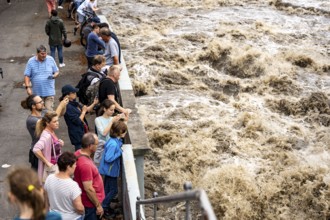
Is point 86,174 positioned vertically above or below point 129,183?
above

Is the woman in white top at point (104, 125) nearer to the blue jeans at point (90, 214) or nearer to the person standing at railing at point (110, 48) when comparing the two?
the blue jeans at point (90, 214)

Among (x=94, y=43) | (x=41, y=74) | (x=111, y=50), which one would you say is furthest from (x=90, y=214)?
(x=94, y=43)

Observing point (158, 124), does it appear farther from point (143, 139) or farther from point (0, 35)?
point (0, 35)

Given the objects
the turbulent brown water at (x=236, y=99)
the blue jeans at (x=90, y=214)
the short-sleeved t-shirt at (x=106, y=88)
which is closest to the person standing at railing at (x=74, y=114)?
the short-sleeved t-shirt at (x=106, y=88)

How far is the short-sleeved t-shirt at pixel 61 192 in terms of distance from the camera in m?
5.40

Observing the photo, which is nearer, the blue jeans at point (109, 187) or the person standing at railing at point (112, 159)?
the person standing at railing at point (112, 159)

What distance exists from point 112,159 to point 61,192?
146 centimetres

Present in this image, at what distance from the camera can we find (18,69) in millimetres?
13680

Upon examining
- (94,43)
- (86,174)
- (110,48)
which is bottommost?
(94,43)

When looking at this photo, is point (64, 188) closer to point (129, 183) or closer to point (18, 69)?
point (129, 183)

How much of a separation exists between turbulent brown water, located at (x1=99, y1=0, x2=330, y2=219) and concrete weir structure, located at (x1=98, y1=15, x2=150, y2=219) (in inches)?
104

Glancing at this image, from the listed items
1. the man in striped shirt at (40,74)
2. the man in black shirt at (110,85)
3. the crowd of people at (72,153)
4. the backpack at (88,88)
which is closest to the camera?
Answer: the crowd of people at (72,153)

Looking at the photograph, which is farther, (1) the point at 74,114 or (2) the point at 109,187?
(1) the point at 74,114

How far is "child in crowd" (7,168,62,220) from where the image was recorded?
11.3ft
